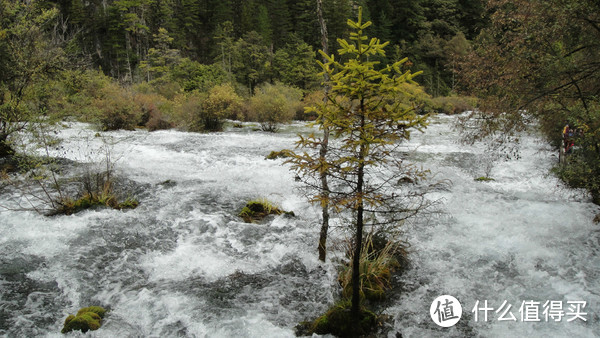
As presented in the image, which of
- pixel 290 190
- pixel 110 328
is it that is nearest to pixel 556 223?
pixel 290 190

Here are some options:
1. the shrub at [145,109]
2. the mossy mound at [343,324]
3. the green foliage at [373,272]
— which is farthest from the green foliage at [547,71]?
the shrub at [145,109]

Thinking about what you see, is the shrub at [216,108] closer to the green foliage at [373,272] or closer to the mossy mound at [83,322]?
the green foliage at [373,272]

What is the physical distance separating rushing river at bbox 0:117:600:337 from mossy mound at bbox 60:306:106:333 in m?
0.11

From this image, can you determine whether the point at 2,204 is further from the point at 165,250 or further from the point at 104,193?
the point at 165,250

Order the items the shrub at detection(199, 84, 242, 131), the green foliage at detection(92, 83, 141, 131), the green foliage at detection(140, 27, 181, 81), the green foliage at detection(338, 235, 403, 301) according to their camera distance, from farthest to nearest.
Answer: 1. the green foliage at detection(140, 27, 181, 81)
2. the shrub at detection(199, 84, 242, 131)
3. the green foliage at detection(92, 83, 141, 131)
4. the green foliage at detection(338, 235, 403, 301)

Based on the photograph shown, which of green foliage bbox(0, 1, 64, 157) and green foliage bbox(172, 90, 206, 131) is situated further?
green foliage bbox(172, 90, 206, 131)

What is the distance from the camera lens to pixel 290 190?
406 inches

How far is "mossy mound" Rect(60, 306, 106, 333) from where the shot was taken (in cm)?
446

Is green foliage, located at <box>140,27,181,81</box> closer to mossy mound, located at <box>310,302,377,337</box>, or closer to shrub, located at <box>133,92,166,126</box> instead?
shrub, located at <box>133,92,166,126</box>

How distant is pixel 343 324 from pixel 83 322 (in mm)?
3287

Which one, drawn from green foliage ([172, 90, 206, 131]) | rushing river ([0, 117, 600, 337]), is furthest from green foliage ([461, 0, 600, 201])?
green foliage ([172, 90, 206, 131])

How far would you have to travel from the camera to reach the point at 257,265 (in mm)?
6332

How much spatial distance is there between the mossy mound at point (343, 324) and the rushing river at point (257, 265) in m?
0.34

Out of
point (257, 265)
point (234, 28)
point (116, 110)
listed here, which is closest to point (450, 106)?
point (116, 110)
